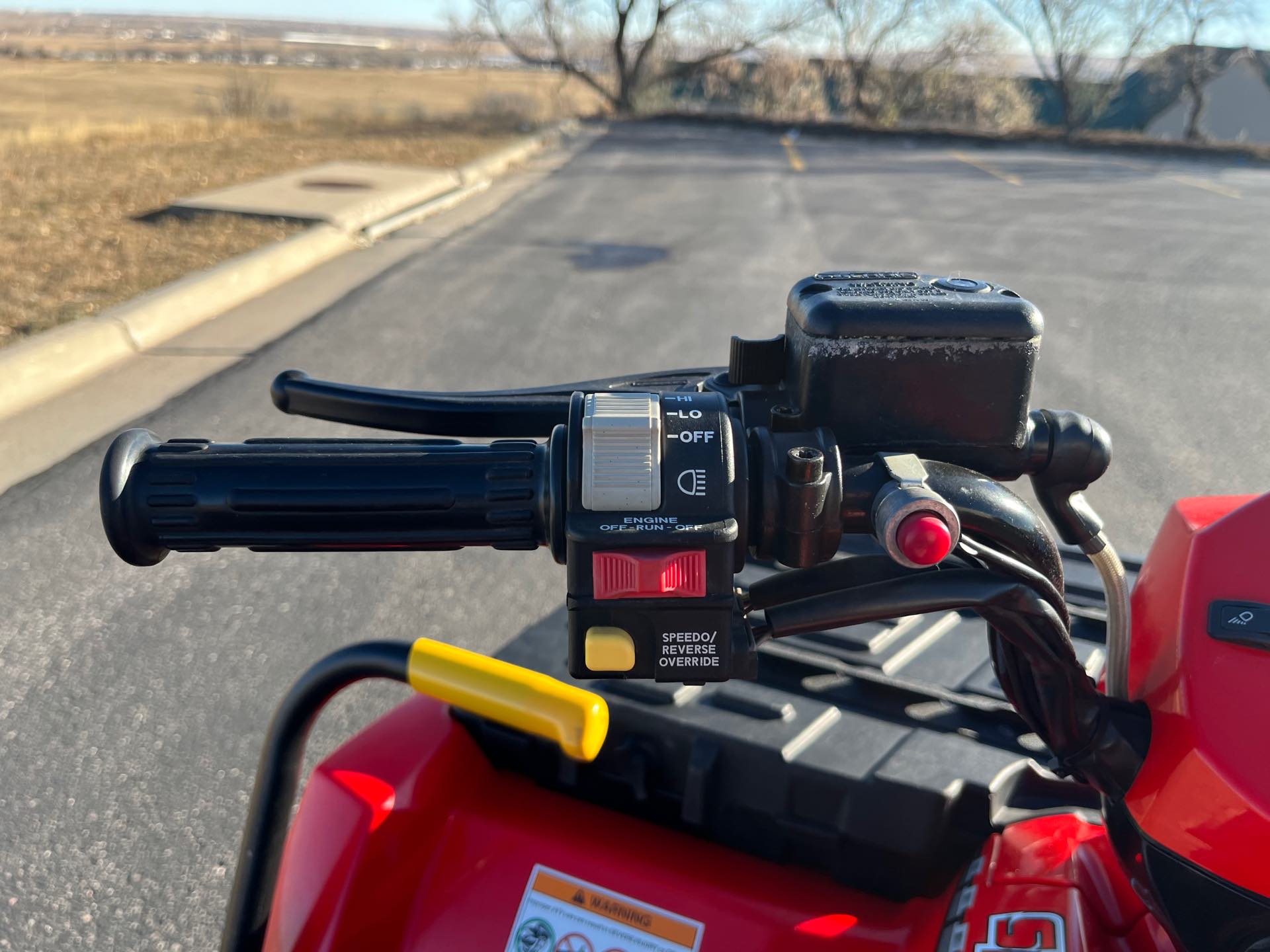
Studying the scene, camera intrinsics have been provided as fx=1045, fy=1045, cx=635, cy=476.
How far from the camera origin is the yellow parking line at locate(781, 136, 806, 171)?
17.5 m

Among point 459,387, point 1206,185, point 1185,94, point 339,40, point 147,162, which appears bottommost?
point 459,387

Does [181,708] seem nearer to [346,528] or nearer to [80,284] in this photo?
[346,528]

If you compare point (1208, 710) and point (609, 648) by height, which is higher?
point (609, 648)

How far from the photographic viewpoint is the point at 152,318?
21.0 feet

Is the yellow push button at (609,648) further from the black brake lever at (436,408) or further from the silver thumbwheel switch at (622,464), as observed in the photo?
the black brake lever at (436,408)

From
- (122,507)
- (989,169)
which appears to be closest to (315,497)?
(122,507)

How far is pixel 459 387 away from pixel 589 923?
469cm

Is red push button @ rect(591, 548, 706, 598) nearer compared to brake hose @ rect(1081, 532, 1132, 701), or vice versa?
red push button @ rect(591, 548, 706, 598)

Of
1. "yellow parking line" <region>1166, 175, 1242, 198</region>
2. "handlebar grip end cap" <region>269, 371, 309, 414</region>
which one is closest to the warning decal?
"handlebar grip end cap" <region>269, 371, 309, 414</region>

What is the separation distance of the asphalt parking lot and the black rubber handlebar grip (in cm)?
184

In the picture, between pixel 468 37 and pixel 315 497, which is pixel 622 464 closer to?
pixel 315 497

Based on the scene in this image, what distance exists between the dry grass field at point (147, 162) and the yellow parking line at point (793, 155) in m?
5.01

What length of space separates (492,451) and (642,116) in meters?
26.6

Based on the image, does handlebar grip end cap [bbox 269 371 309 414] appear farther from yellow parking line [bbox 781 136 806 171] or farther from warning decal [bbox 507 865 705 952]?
yellow parking line [bbox 781 136 806 171]
